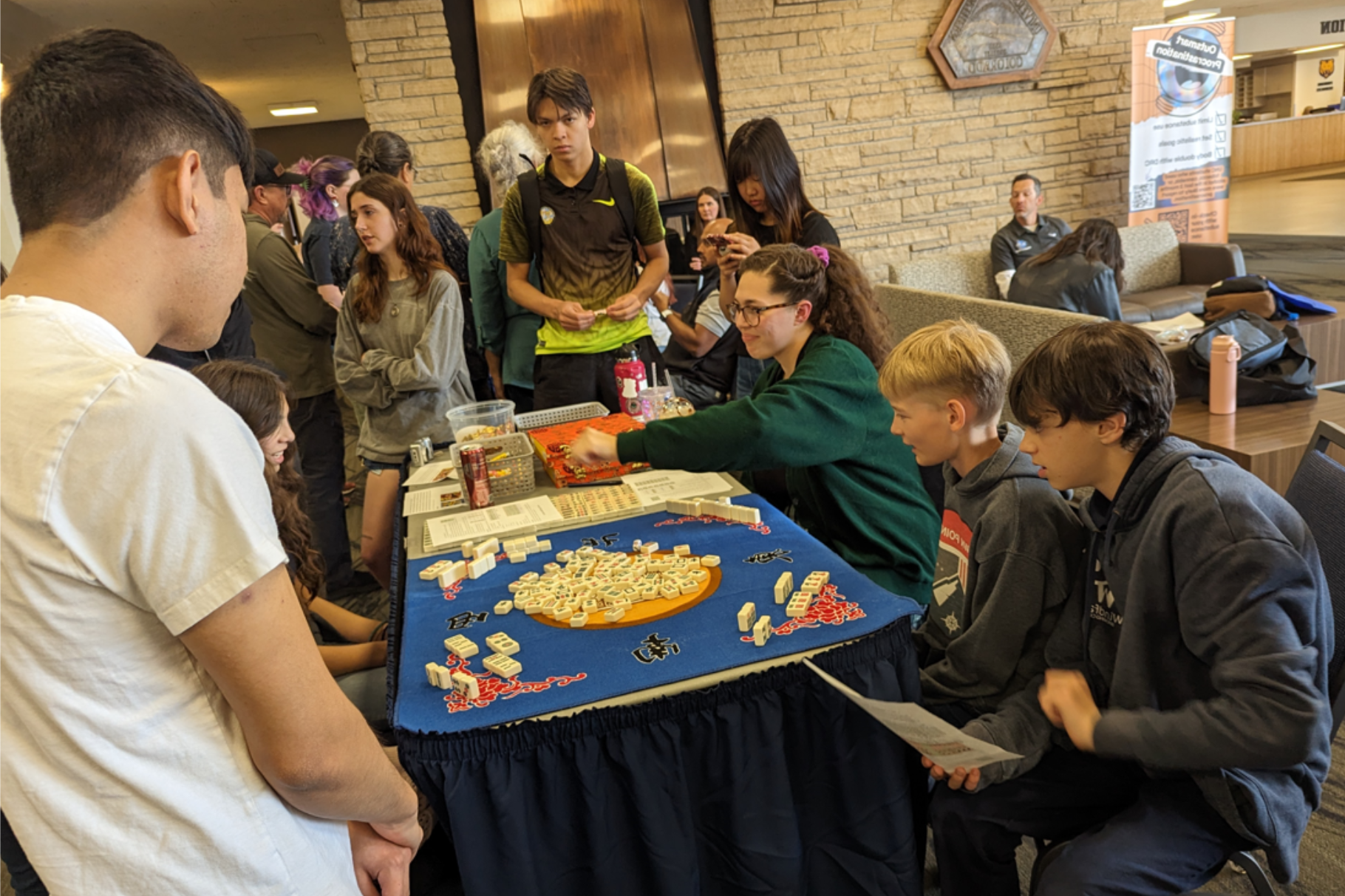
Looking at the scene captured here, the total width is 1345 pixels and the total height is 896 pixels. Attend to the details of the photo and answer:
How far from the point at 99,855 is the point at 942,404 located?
142 centimetres

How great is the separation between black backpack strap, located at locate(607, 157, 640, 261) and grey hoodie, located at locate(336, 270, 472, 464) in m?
0.65

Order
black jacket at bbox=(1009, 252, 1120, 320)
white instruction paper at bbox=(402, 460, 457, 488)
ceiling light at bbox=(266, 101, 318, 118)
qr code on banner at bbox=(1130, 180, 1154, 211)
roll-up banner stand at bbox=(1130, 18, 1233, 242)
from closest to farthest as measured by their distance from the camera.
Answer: white instruction paper at bbox=(402, 460, 457, 488), black jacket at bbox=(1009, 252, 1120, 320), roll-up banner stand at bbox=(1130, 18, 1233, 242), qr code on banner at bbox=(1130, 180, 1154, 211), ceiling light at bbox=(266, 101, 318, 118)

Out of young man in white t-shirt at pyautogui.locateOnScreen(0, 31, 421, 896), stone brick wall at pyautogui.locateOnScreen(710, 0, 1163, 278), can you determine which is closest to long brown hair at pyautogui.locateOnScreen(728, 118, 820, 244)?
young man in white t-shirt at pyautogui.locateOnScreen(0, 31, 421, 896)

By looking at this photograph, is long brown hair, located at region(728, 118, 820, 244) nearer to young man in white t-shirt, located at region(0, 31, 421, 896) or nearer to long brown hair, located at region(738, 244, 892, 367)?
long brown hair, located at region(738, 244, 892, 367)

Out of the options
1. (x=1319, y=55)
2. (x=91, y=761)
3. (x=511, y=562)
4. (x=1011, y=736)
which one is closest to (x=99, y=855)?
(x=91, y=761)

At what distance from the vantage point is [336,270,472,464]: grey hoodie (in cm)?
288

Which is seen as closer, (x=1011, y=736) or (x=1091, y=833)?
(x=1091, y=833)

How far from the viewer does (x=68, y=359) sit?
69cm

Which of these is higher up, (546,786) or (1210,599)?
(1210,599)

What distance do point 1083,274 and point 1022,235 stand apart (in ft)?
4.09

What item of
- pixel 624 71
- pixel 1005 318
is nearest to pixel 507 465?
pixel 1005 318

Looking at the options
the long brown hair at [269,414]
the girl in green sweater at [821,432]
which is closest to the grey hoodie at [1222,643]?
the girl in green sweater at [821,432]

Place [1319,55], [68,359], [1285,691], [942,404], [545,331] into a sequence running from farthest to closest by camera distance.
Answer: [1319,55] → [545,331] → [942,404] → [1285,691] → [68,359]

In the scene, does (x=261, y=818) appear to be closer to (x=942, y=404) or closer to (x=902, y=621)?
(x=902, y=621)
